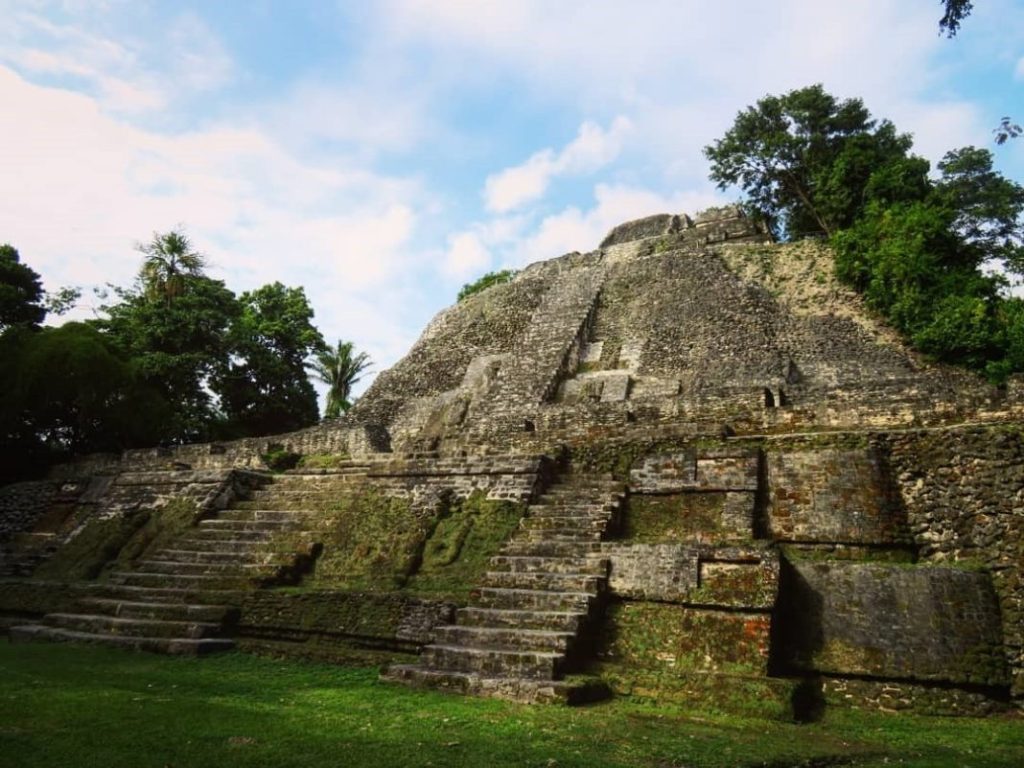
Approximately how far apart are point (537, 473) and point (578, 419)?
3.19 m

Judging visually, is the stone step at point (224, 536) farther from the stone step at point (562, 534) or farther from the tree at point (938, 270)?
the tree at point (938, 270)


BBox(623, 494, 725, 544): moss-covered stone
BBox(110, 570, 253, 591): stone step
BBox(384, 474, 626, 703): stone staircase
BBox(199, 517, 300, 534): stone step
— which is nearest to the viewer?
BBox(384, 474, 626, 703): stone staircase

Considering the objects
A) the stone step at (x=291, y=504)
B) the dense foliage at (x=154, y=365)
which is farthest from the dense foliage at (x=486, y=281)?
the stone step at (x=291, y=504)

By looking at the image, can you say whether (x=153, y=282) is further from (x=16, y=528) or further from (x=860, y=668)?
(x=860, y=668)

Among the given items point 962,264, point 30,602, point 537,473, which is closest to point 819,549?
point 537,473

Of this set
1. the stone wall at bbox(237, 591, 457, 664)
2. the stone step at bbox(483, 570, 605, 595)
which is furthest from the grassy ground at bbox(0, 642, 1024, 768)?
the stone step at bbox(483, 570, 605, 595)

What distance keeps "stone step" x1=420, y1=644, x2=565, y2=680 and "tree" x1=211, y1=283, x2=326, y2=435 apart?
19.6 m

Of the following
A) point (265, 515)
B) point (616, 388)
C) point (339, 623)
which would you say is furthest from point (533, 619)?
point (616, 388)

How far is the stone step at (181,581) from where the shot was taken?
8.05m

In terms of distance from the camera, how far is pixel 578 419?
38.4 ft

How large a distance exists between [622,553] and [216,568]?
5.06 m

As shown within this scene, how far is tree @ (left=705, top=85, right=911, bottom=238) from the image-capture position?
66.0 feet

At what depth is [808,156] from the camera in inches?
894

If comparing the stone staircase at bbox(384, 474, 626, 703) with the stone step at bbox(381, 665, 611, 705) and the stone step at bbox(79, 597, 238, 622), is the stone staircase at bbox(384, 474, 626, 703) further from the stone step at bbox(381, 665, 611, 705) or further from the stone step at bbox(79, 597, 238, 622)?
the stone step at bbox(79, 597, 238, 622)
